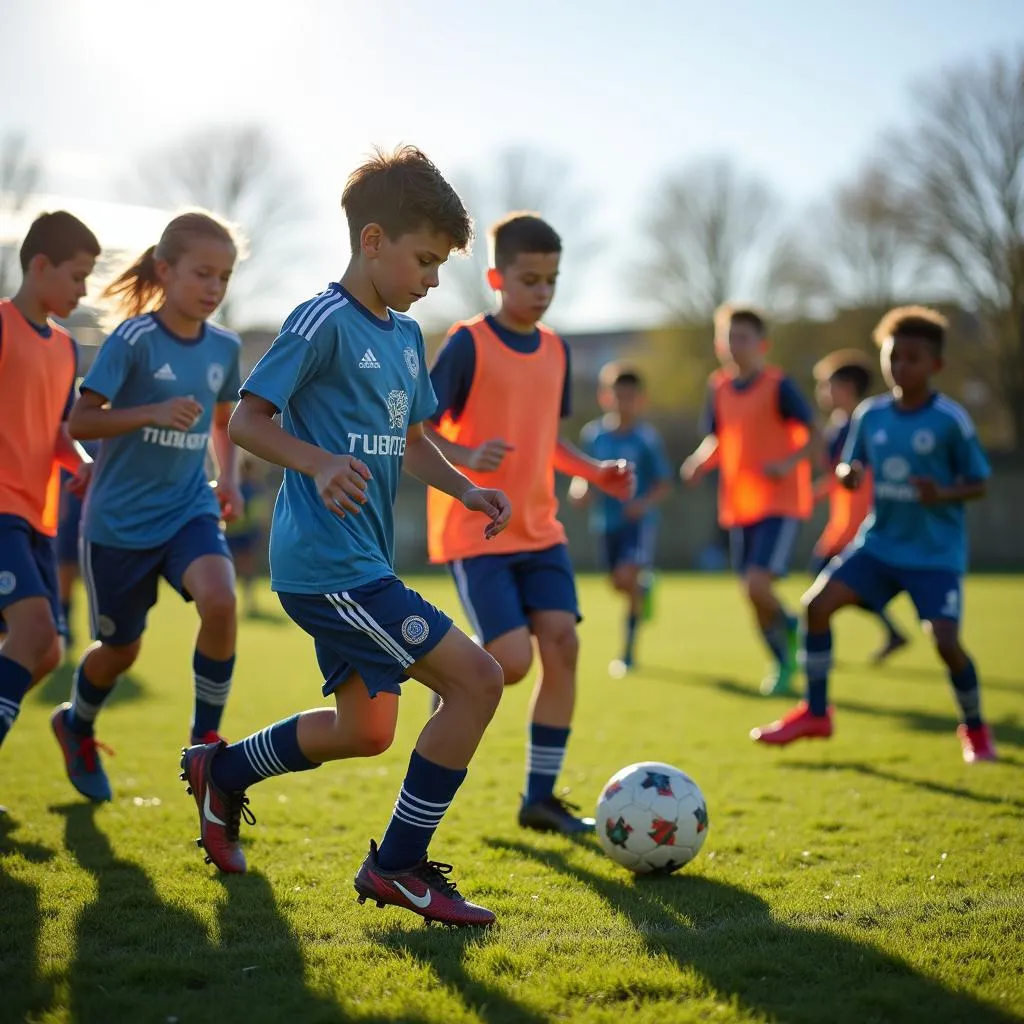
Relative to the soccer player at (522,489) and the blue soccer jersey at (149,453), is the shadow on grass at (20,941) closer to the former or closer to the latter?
the blue soccer jersey at (149,453)

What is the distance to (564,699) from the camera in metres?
5.30

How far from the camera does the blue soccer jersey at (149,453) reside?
16.9 ft

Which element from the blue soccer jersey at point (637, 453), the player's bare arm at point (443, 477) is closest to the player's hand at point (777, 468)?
the blue soccer jersey at point (637, 453)

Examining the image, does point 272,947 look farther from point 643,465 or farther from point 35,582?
point 643,465

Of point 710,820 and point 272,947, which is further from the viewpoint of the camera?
point 710,820

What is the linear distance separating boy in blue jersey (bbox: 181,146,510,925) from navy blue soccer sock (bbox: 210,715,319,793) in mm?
20


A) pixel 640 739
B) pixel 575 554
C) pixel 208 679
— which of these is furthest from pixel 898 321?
pixel 575 554

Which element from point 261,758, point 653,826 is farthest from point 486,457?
point 653,826

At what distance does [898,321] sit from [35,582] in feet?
14.9

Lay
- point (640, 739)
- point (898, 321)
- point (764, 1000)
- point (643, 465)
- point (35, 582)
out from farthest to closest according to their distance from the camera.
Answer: point (643, 465)
point (640, 739)
point (898, 321)
point (35, 582)
point (764, 1000)

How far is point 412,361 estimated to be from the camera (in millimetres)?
4027

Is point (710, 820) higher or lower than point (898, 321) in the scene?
lower

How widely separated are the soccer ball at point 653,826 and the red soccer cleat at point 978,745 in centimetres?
281

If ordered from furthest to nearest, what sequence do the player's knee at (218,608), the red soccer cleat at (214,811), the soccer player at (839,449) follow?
the soccer player at (839,449) → the player's knee at (218,608) → the red soccer cleat at (214,811)
